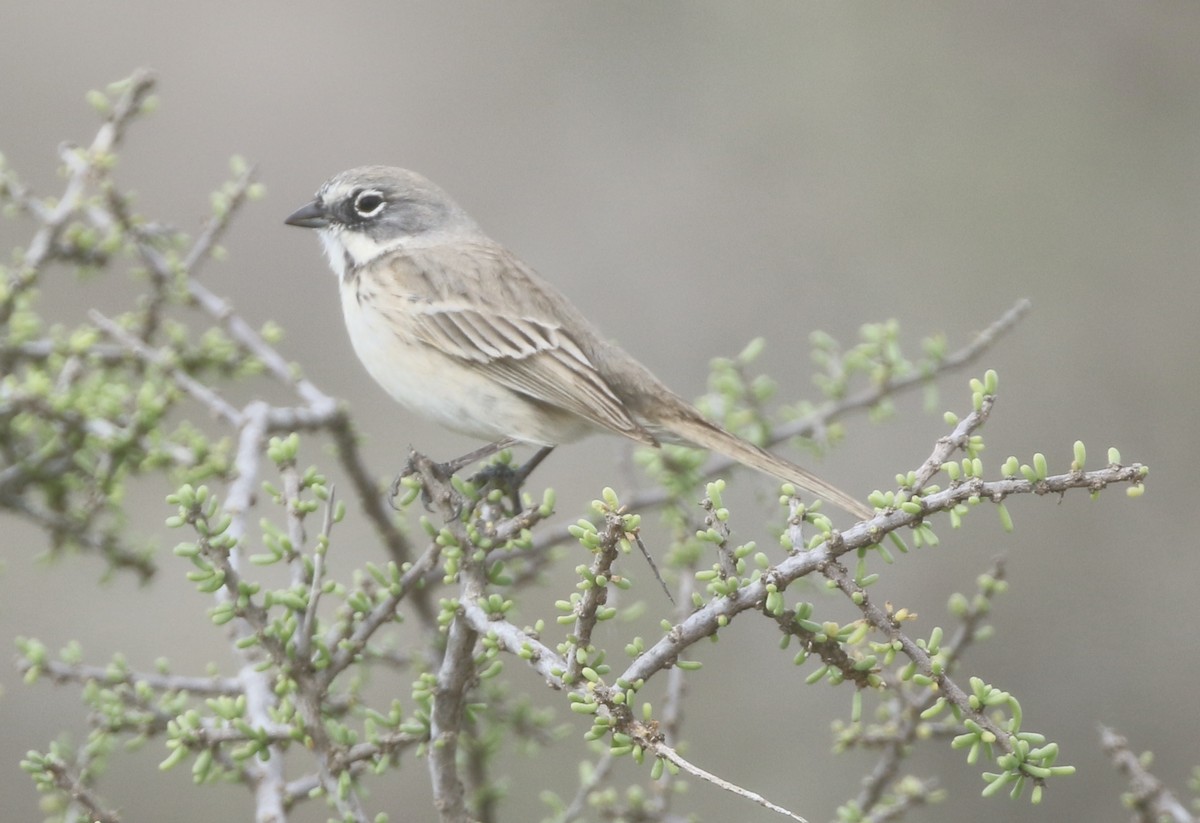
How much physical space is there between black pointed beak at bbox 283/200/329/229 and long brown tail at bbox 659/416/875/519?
5.79 ft

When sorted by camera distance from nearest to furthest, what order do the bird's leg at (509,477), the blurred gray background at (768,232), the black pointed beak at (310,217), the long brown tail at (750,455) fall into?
1. the long brown tail at (750,455)
2. the bird's leg at (509,477)
3. the black pointed beak at (310,217)
4. the blurred gray background at (768,232)

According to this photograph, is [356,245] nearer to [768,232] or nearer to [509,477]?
[509,477]

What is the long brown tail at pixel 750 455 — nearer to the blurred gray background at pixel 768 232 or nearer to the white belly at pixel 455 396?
the white belly at pixel 455 396

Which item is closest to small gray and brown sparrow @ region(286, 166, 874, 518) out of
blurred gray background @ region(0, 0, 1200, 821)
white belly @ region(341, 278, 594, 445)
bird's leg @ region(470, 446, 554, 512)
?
white belly @ region(341, 278, 594, 445)

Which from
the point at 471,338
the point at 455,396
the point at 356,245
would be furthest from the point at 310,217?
the point at 455,396

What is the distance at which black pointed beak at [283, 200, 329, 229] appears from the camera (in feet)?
18.1

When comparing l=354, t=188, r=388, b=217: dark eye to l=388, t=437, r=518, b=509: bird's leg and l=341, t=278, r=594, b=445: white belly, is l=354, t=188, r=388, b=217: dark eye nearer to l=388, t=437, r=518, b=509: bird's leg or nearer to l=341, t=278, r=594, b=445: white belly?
l=341, t=278, r=594, b=445: white belly

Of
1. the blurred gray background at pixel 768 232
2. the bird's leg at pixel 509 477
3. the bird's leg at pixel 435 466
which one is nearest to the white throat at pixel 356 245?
the bird's leg at pixel 435 466

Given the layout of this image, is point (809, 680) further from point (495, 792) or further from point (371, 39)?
point (371, 39)

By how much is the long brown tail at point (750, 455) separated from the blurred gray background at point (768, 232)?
2741mm

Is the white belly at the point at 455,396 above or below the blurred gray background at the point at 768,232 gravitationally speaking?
below

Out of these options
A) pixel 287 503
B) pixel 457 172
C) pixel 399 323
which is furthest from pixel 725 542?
pixel 457 172

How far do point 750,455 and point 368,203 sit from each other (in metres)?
2.11

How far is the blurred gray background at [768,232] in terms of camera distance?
7344 millimetres
